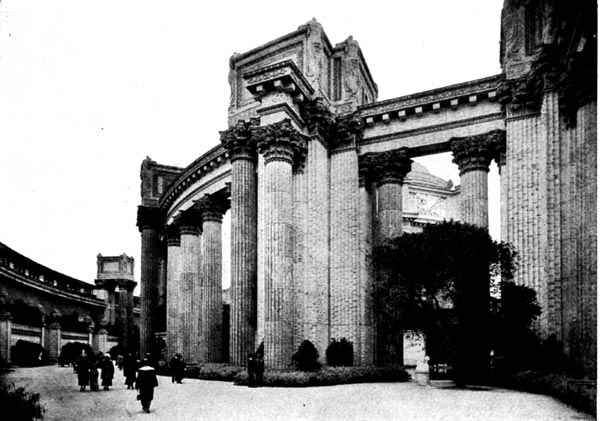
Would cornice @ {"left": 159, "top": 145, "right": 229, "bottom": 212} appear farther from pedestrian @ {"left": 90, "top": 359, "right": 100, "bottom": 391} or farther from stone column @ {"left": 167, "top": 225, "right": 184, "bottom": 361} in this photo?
pedestrian @ {"left": 90, "top": 359, "right": 100, "bottom": 391}

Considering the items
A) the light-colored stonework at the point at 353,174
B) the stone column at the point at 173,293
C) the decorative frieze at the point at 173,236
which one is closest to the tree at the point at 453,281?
the light-colored stonework at the point at 353,174

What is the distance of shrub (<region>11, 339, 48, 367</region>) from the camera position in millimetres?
30359

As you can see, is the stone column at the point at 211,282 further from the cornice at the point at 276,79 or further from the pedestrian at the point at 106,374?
the cornice at the point at 276,79

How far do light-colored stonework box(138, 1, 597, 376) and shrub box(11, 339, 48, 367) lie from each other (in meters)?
9.14

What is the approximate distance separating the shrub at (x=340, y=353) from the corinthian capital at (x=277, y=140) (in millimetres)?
8080

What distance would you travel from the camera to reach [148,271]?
3975 centimetres

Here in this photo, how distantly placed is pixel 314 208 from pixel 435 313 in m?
7.20

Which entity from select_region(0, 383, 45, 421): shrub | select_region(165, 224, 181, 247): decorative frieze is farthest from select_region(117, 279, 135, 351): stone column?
select_region(0, 383, 45, 421): shrub

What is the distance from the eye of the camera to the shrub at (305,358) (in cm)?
2206

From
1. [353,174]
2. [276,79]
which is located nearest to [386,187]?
[353,174]

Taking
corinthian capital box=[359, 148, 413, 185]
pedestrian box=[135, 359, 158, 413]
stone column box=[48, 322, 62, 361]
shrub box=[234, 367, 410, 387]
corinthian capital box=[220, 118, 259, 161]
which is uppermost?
corinthian capital box=[220, 118, 259, 161]

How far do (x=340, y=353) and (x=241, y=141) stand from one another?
10.3 m

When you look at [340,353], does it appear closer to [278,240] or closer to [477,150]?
[278,240]

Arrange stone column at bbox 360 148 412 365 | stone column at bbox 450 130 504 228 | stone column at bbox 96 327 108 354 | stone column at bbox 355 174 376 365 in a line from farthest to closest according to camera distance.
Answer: stone column at bbox 96 327 108 354
stone column at bbox 360 148 412 365
stone column at bbox 355 174 376 365
stone column at bbox 450 130 504 228
